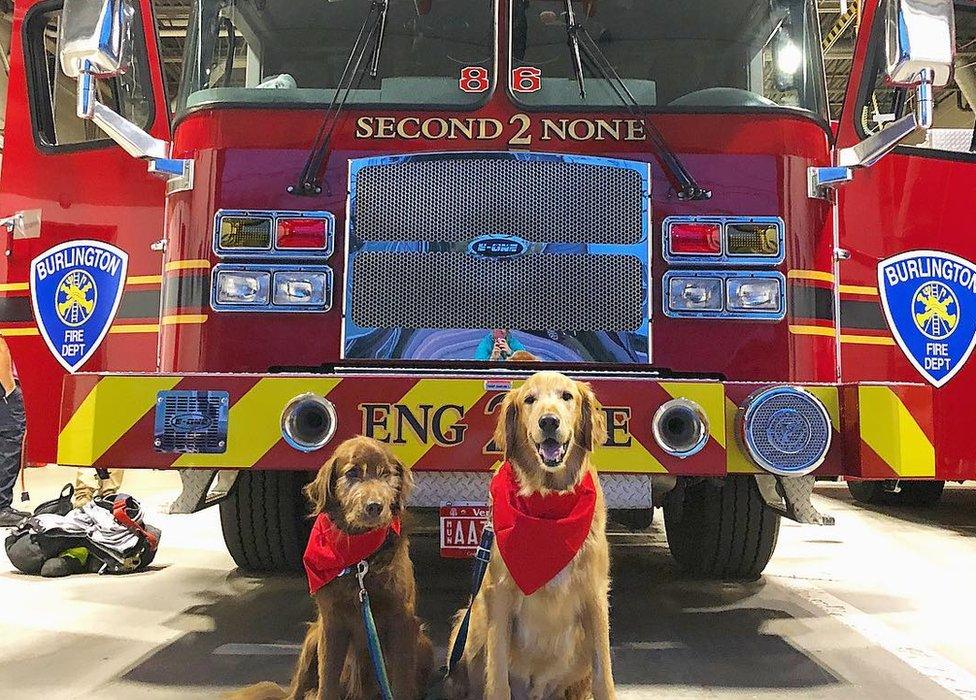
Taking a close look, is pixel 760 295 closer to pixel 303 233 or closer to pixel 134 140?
pixel 303 233

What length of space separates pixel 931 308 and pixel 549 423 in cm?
255

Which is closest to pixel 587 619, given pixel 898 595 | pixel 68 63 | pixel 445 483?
pixel 445 483

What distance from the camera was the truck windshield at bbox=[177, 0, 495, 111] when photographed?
147 inches

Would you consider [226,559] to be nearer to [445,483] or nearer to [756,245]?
[445,483]

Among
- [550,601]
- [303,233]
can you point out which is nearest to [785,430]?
[550,601]

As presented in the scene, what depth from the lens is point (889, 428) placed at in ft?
9.57

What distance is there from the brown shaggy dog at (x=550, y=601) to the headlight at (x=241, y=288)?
1.39 meters

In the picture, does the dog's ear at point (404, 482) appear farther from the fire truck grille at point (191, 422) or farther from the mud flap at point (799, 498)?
the mud flap at point (799, 498)

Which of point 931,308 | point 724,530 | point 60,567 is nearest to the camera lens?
point 931,308

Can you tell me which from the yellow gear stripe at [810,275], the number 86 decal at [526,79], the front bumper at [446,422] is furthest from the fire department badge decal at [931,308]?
the number 86 decal at [526,79]

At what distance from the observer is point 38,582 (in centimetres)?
488

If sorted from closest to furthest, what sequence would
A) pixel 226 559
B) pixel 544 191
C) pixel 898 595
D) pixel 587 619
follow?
pixel 587 619 < pixel 544 191 < pixel 898 595 < pixel 226 559

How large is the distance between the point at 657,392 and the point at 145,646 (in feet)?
7.26

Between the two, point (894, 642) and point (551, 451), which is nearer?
point (551, 451)
